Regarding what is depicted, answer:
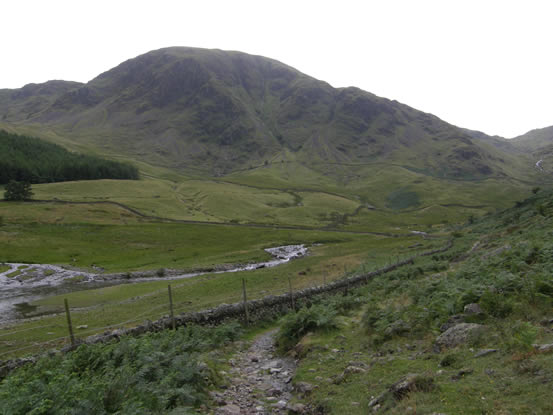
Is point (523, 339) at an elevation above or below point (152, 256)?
above

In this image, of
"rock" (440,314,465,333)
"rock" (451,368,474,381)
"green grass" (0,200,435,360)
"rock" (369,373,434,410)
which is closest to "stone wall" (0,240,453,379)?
"green grass" (0,200,435,360)

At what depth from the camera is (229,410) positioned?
11.5 m

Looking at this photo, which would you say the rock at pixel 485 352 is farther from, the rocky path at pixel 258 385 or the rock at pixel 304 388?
the rocky path at pixel 258 385

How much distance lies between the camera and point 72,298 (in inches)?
1690

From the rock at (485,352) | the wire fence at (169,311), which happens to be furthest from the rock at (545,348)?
the wire fence at (169,311)

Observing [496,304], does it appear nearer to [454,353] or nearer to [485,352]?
[485,352]

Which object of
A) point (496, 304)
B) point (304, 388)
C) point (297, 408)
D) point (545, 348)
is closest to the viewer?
point (545, 348)

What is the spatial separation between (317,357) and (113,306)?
3068cm

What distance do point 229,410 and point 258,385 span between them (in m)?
2.96

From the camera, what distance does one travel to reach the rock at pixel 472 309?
1238 cm

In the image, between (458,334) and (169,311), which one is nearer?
(458,334)

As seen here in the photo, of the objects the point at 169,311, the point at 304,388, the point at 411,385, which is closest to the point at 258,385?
the point at 304,388

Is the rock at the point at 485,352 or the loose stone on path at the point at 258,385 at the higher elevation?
the rock at the point at 485,352

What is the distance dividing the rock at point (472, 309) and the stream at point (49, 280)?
46.4 m
